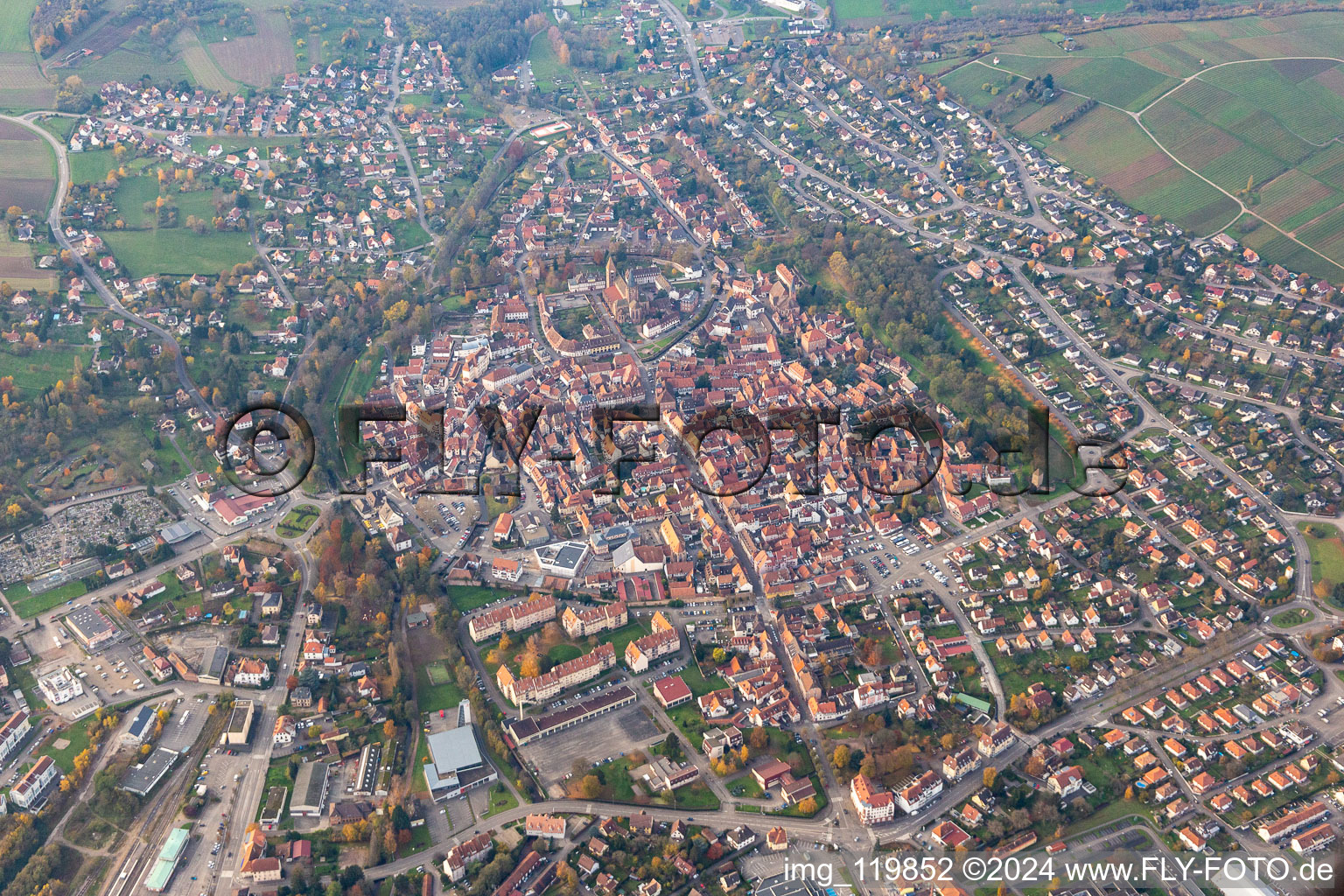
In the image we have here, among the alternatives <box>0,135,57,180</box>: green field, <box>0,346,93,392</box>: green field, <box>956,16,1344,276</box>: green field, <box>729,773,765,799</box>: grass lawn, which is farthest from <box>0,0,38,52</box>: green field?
<box>729,773,765,799</box>: grass lawn

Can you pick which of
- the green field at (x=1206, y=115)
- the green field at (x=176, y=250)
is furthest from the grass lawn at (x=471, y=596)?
the green field at (x=1206, y=115)

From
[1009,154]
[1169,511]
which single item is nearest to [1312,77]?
[1009,154]

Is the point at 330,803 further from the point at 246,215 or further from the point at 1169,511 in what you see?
the point at 246,215

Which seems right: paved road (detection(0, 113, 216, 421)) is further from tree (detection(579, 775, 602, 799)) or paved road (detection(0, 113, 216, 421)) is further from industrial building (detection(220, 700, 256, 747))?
tree (detection(579, 775, 602, 799))

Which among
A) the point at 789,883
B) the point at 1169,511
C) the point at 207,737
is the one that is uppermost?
the point at 207,737

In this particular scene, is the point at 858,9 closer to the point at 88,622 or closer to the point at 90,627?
the point at 88,622

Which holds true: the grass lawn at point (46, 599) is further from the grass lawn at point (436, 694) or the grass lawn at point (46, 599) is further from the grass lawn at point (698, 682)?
the grass lawn at point (698, 682)

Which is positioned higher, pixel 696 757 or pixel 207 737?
pixel 207 737
